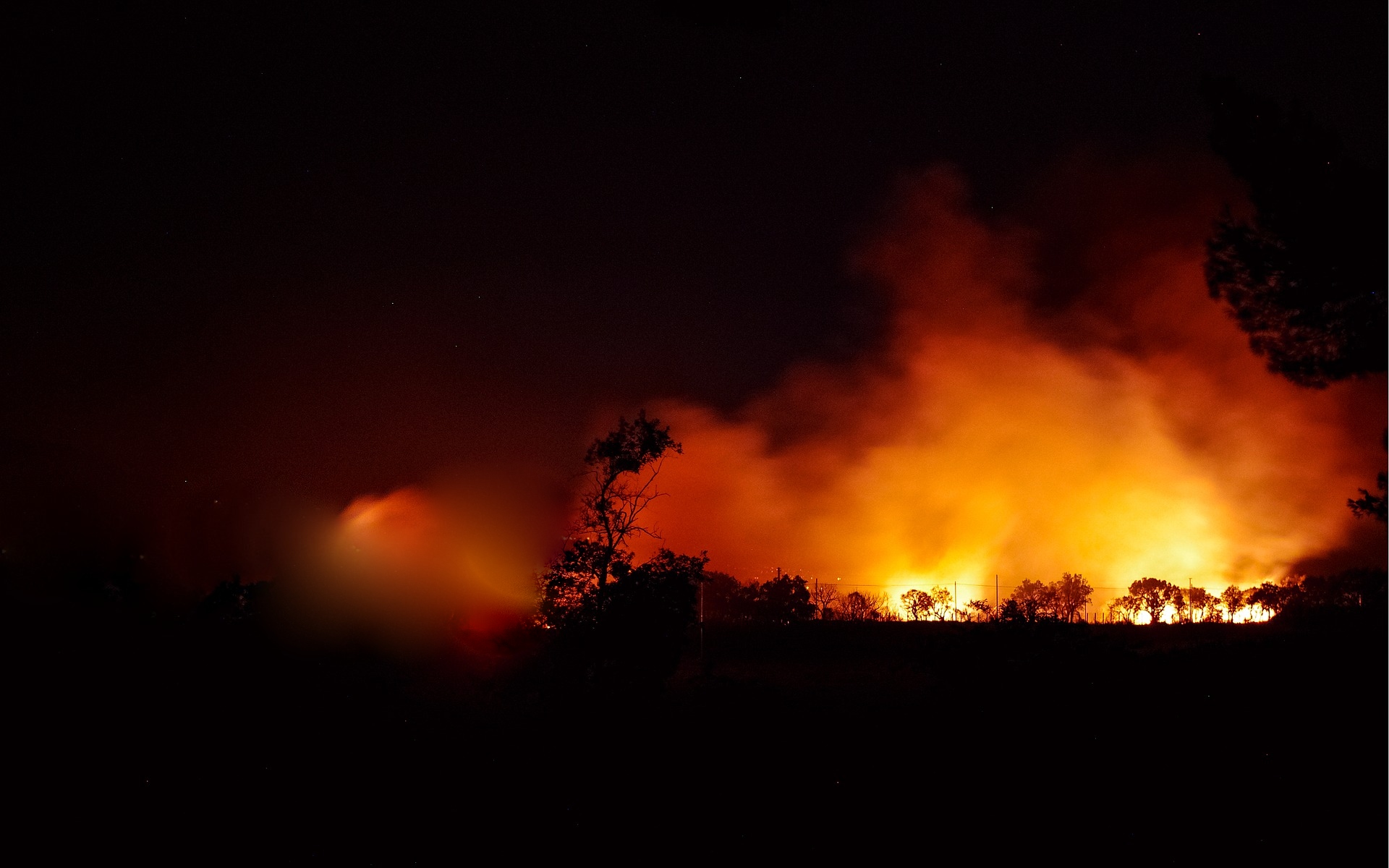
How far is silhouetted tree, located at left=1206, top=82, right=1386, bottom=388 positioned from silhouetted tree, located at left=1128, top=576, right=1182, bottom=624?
119ft

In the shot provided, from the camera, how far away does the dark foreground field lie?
34.8 feet

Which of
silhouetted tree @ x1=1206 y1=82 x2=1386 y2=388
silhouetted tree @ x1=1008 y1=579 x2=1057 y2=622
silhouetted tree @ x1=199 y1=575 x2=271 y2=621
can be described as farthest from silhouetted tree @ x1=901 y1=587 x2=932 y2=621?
silhouetted tree @ x1=199 y1=575 x2=271 y2=621

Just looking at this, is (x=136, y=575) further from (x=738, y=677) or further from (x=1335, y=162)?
(x=1335, y=162)

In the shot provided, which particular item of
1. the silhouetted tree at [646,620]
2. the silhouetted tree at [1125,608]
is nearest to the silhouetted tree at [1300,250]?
the silhouetted tree at [646,620]

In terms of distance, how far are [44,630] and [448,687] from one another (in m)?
8.77

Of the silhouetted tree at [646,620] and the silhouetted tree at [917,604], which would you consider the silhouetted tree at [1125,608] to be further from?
the silhouetted tree at [646,620]

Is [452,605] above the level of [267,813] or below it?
above

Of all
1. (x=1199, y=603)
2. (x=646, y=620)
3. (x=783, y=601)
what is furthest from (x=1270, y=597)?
(x=646, y=620)

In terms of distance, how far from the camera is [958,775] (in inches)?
499

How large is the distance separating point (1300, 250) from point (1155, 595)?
3992cm

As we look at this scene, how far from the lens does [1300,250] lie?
508 inches

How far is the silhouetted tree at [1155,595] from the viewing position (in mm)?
46312

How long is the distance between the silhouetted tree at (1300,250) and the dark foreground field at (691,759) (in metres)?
4.89

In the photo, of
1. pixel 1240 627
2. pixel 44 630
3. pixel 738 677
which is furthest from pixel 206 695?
pixel 1240 627
